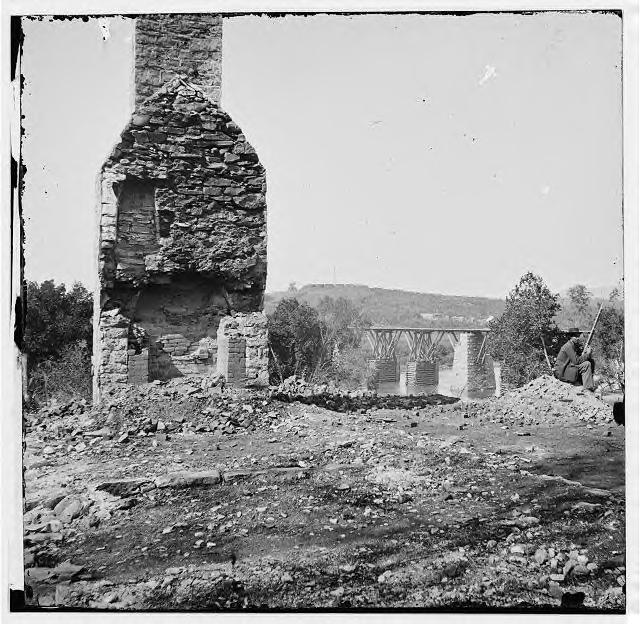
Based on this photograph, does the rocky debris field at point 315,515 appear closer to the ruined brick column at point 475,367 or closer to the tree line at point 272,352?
the tree line at point 272,352

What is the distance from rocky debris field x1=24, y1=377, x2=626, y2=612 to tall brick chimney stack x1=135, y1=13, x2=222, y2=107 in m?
4.14

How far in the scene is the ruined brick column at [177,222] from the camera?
7.57m

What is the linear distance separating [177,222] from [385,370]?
16587 mm

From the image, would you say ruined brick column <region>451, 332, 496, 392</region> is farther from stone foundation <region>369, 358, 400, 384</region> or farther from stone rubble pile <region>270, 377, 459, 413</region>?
stone rubble pile <region>270, 377, 459, 413</region>

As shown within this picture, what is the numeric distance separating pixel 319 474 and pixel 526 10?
15.0ft

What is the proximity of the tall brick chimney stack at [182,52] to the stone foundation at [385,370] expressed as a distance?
624 inches

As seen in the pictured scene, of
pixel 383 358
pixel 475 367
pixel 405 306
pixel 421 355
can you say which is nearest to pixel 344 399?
pixel 475 367

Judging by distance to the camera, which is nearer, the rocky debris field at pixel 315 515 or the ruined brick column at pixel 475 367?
the rocky debris field at pixel 315 515

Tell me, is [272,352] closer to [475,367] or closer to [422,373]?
[475,367]

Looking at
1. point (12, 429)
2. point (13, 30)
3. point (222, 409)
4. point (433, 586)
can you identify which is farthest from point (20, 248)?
point (433, 586)

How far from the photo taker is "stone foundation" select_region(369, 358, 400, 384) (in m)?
22.8

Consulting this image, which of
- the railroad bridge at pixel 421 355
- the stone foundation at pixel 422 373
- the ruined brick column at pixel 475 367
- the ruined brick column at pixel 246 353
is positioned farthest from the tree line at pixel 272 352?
the stone foundation at pixel 422 373

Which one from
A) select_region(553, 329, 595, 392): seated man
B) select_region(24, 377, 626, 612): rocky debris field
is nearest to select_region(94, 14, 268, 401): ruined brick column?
select_region(24, 377, 626, 612): rocky debris field

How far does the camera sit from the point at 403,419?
7949 mm
